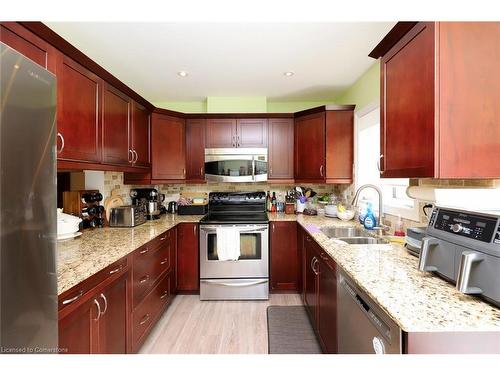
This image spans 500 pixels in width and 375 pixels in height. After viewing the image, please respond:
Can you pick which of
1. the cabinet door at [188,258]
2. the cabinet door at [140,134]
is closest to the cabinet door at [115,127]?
the cabinet door at [140,134]

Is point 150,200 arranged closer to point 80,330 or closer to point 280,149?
point 280,149

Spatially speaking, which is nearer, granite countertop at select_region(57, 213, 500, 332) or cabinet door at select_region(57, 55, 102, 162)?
granite countertop at select_region(57, 213, 500, 332)

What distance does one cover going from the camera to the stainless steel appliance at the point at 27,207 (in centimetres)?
65

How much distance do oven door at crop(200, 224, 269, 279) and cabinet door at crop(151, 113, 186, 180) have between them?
2.78ft

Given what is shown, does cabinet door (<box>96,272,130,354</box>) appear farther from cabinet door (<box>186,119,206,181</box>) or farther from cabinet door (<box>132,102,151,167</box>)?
cabinet door (<box>186,119,206,181</box>)

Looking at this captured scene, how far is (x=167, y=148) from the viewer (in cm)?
295

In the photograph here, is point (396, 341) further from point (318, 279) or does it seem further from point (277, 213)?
point (277, 213)

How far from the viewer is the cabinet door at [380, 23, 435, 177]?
1015 millimetres

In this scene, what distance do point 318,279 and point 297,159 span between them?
161 centimetres

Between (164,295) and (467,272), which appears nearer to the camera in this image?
(467,272)

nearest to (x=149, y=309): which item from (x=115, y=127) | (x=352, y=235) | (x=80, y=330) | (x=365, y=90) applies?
(x=80, y=330)

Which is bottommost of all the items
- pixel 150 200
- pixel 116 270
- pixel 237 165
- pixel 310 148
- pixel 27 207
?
pixel 116 270

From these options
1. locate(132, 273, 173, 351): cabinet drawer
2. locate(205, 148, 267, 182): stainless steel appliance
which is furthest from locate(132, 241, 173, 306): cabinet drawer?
locate(205, 148, 267, 182): stainless steel appliance

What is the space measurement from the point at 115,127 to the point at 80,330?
154cm
